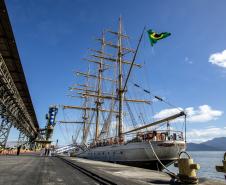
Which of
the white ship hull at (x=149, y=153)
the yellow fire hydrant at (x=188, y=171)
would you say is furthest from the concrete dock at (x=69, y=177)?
the white ship hull at (x=149, y=153)

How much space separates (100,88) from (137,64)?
17014 millimetres

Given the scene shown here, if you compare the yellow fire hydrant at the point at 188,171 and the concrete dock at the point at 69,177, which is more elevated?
the yellow fire hydrant at the point at 188,171

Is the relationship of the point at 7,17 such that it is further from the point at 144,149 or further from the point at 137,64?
the point at 137,64

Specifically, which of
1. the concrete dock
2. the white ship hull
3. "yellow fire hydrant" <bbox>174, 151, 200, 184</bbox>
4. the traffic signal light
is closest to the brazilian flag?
the white ship hull

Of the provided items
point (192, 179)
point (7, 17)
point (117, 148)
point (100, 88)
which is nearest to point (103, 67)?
point (100, 88)

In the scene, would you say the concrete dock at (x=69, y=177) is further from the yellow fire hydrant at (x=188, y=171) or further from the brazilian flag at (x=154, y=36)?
the brazilian flag at (x=154, y=36)

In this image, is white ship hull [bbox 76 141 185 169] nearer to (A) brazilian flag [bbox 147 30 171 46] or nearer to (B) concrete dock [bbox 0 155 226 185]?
(B) concrete dock [bbox 0 155 226 185]

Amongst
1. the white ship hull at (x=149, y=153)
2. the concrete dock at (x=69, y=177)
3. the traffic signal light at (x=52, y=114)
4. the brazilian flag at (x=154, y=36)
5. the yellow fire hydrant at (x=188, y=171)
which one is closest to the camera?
the concrete dock at (x=69, y=177)

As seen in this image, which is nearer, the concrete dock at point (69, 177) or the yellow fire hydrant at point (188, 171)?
the concrete dock at point (69, 177)

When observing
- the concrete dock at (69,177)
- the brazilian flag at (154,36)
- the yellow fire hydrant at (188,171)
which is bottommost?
the concrete dock at (69,177)

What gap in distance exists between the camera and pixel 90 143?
1804 inches

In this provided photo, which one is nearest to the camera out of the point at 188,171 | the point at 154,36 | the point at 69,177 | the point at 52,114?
the point at 188,171

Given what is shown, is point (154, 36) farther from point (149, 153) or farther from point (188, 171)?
point (188, 171)

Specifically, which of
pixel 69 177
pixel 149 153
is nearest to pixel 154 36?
pixel 149 153
